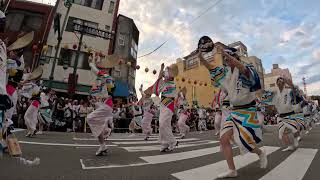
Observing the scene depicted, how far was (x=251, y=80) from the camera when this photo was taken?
14.1 feet

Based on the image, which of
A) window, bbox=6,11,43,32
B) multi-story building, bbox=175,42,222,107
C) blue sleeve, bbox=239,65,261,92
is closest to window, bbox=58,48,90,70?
window, bbox=6,11,43,32

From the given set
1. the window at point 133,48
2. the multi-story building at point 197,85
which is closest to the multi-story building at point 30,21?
the window at point 133,48

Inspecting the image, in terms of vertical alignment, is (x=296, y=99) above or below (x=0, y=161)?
above

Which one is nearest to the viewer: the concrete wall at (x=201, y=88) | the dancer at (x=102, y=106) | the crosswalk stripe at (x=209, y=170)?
the crosswalk stripe at (x=209, y=170)

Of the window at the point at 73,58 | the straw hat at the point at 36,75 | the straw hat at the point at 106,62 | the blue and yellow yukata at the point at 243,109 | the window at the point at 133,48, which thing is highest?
the window at the point at 133,48

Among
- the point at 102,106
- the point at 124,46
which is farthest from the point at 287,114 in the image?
the point at 124,46

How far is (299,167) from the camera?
15.2 feet

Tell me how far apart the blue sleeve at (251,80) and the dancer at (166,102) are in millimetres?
3001

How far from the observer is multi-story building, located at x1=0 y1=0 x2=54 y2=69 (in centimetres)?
2412

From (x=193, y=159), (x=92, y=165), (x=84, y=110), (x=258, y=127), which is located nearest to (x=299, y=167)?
(x=258, y=127)

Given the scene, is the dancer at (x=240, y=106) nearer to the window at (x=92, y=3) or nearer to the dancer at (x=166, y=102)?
the dancer at (x=166, y=102)

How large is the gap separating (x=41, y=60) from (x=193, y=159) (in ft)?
67.2

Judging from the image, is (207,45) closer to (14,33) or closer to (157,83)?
(157,83)

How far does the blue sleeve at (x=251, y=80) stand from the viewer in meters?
4.29
